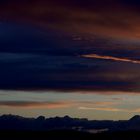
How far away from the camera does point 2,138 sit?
144 metres

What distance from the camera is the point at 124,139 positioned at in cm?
16338

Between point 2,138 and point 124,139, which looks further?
point 124,139

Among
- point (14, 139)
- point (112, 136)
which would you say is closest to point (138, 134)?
point (112, 136)

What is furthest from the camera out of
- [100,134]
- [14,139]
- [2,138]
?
[100,134]

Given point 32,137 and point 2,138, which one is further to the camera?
point 32,137

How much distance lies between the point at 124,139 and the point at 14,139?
104 ft

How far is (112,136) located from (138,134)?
810cm

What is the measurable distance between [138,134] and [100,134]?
11818mm

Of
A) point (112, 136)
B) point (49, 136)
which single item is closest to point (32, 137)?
point (49, 136)

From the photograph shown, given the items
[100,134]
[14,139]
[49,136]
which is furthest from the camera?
[49,136]

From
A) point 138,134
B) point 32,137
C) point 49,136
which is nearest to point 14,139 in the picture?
point 32,137

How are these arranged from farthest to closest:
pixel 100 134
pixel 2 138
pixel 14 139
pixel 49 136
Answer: pixel 49 136 → pixel 100 134 → pixel 14 139 → pixel 2 138

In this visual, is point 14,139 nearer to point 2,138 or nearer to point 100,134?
point 2,138

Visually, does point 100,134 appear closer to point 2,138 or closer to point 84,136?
point 84,136
